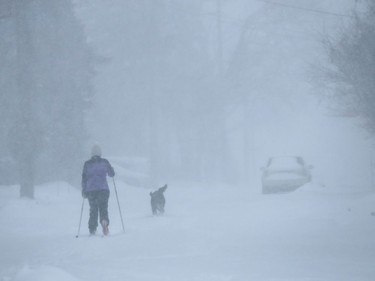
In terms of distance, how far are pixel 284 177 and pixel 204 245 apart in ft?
44.0

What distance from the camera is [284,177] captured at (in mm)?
21984

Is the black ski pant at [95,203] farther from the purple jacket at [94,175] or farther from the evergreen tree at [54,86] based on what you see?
the evergreen tree at [54,86]

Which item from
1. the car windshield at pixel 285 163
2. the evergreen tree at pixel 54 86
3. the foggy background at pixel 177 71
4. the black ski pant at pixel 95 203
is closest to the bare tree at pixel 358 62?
the car windshield at pixel 285 163

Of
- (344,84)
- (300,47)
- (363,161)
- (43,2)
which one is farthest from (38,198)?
(363,161)

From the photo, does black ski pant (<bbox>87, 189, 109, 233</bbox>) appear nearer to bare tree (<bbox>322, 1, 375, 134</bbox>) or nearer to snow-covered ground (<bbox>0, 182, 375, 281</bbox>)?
snow-covered ground (<bbox>0, 182, 375, 281</bbox>)

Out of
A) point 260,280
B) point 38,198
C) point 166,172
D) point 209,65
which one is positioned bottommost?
point 260,280

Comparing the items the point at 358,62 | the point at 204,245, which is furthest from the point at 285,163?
the point at 204,245

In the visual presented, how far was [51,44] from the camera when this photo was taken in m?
24.1

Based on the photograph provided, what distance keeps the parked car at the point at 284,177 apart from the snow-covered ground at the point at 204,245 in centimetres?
556

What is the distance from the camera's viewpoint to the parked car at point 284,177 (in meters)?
21.9

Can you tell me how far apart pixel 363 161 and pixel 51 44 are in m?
37.1

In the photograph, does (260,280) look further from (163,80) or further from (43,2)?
(163,80)

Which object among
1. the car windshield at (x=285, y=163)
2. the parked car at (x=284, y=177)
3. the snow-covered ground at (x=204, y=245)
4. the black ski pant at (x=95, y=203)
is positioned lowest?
the snow-covered ground at (x=204, y=245)

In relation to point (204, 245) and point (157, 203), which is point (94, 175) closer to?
point (204, 245)
